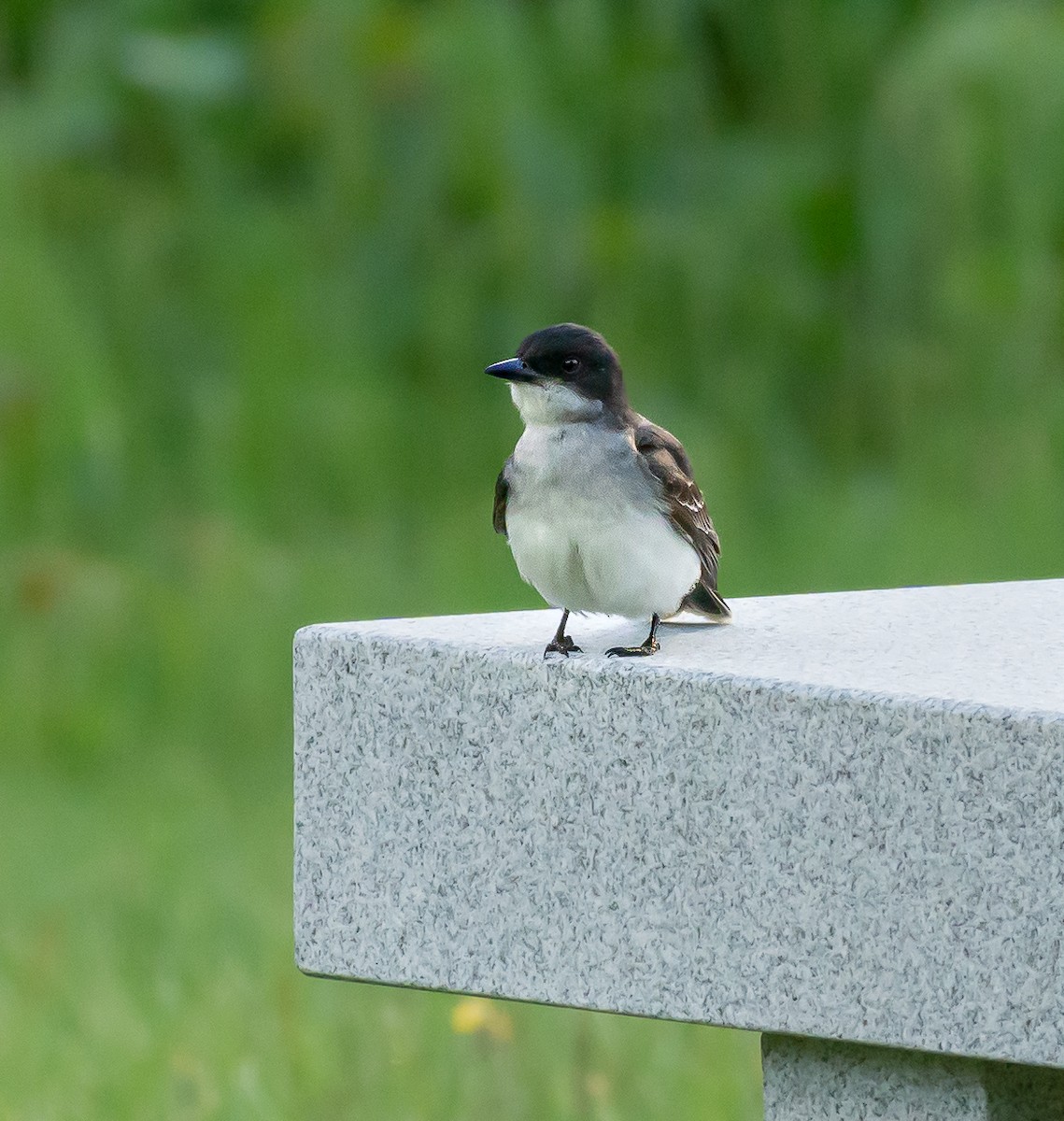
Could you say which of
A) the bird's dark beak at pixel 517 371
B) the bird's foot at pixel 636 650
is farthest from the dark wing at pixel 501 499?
the bird's foot at pixel 636 650

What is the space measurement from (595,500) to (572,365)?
10.3 inches

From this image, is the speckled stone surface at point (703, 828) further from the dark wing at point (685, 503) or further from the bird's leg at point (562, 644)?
the dark wing at point (685, 503)

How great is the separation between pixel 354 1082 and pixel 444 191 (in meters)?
7.38

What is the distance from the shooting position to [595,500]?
3.17 meters

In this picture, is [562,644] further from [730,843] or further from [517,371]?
[517,371]

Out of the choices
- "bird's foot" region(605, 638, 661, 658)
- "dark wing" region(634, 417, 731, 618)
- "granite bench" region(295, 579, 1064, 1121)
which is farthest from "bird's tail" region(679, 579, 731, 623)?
"granite bench" region(295, 579, 1064, 1121)

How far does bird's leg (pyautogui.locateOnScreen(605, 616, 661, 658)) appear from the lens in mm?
2822

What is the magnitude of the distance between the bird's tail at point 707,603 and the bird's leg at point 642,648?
0.54ft

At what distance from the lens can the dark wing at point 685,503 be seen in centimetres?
327

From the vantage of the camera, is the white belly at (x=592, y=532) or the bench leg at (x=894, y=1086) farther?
the white belly at (x=592, y=532)

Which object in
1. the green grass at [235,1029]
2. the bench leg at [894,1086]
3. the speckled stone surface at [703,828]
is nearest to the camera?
the speckled stone surface at [703,828]

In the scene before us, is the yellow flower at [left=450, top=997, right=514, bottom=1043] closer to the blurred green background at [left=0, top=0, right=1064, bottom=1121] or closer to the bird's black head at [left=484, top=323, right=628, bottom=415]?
the bird's black head at [left=484, top=323, right=628, bottom=415]

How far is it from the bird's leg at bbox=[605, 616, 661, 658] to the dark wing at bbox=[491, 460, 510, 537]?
1.03ft

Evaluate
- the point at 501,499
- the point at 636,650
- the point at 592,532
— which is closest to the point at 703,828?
the point at 636,650
